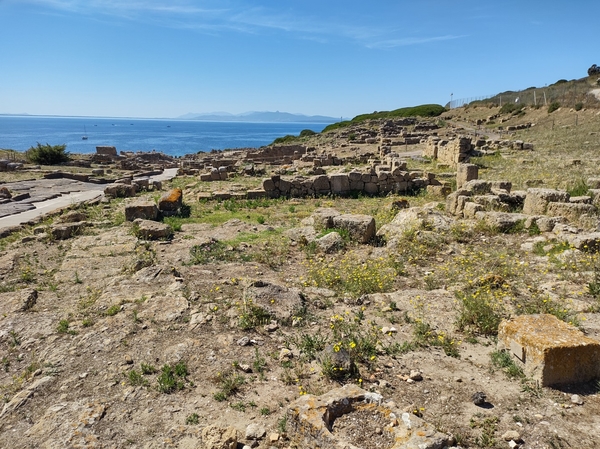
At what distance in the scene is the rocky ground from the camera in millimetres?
4062

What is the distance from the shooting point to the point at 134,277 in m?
8.05

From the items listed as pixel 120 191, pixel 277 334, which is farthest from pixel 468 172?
pixel 120 191

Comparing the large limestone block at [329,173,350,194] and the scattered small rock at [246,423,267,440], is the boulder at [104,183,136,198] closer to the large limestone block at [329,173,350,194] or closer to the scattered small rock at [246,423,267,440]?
the large limestone block at [329,173,350,194]

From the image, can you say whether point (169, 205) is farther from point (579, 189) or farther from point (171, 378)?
point (579, 189)

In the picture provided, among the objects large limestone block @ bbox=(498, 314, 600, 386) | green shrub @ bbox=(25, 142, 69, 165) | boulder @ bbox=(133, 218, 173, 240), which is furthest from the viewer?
green shrub @ bbox=(25, 142, 69, 165)

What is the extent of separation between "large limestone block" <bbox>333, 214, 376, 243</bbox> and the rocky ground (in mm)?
152

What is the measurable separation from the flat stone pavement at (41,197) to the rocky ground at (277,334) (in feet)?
16.0

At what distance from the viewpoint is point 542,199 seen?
1078 cm

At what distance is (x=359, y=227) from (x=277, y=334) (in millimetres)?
4860

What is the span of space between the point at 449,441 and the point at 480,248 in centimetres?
625

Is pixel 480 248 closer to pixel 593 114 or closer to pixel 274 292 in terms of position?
pixel 274 292

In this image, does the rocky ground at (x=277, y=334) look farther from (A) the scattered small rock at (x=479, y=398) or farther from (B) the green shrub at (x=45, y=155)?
(B) the green shrub at (x=45, y=155)

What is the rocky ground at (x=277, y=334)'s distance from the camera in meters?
4.06

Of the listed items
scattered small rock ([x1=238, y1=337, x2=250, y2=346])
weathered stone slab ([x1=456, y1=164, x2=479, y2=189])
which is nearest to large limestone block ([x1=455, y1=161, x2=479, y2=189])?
weathered stone slab ([x1=456, y1=164, x2=479, y2=189])
